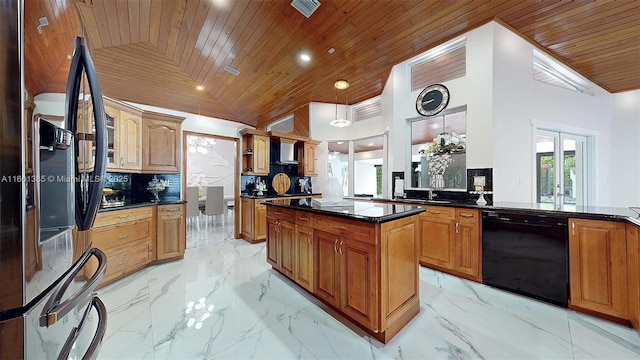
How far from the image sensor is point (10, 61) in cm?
48

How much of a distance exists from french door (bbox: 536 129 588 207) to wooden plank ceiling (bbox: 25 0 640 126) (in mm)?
1233

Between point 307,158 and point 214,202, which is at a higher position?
point 307,158

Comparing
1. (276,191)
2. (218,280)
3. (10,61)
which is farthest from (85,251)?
(276,191)

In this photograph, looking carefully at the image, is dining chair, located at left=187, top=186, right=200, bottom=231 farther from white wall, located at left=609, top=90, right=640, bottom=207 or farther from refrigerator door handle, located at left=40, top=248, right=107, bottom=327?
white wall, located at left=609, top=90, right=640, bottom=207

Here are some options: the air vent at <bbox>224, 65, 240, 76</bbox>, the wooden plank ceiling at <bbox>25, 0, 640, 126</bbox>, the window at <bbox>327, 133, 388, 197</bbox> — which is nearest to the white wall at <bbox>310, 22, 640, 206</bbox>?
the wooden plank ceiling at <bbox>25, 0, 640, 126</bbox>

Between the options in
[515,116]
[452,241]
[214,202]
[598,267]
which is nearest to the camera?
[598,267]

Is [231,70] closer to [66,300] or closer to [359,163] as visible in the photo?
[359,163]

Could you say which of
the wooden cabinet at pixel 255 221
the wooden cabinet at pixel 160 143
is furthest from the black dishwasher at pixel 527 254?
the wooden cabinet at pixel 160 143

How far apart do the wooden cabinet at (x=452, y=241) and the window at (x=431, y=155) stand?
2.47ft

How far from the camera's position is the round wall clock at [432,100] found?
3.34m

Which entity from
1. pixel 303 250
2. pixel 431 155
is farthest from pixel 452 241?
pixel 303 250

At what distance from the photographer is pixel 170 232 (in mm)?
3352

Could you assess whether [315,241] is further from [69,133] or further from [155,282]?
[155,282]

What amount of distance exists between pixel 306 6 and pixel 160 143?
9.38 feet
